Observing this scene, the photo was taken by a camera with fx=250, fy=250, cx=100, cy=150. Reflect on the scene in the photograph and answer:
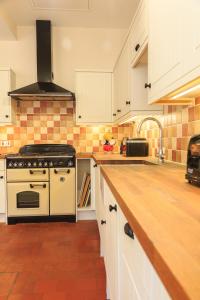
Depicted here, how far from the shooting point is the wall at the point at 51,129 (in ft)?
11.6

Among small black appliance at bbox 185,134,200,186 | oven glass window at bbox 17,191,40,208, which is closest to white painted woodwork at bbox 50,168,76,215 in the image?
oven glass window at bbox 17,191,40,208

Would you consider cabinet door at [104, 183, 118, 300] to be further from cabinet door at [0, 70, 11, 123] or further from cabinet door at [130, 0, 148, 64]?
cabinet door at [0, 70, 11, 123]

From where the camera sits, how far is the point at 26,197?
297 centimetres

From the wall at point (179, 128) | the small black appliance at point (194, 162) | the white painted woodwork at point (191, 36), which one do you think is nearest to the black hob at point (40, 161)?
the wall at point (179, 128)

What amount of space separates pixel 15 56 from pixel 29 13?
616 mm

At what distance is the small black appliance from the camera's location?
101 centimetres

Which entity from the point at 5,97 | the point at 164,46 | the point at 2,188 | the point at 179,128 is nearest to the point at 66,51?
the point at 5,97

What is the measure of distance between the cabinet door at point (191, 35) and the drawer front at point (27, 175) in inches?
90.6

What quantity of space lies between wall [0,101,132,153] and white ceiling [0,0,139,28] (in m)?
1.08

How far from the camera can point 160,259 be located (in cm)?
41

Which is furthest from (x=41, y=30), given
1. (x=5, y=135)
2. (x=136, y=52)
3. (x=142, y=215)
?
(x=142, y=215)

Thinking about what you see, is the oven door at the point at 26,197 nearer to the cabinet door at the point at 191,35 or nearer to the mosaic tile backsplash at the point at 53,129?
the mosaic tile backsplash at the point at 53,129

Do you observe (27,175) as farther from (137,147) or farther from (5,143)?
(137,147)

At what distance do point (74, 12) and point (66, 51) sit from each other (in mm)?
585
